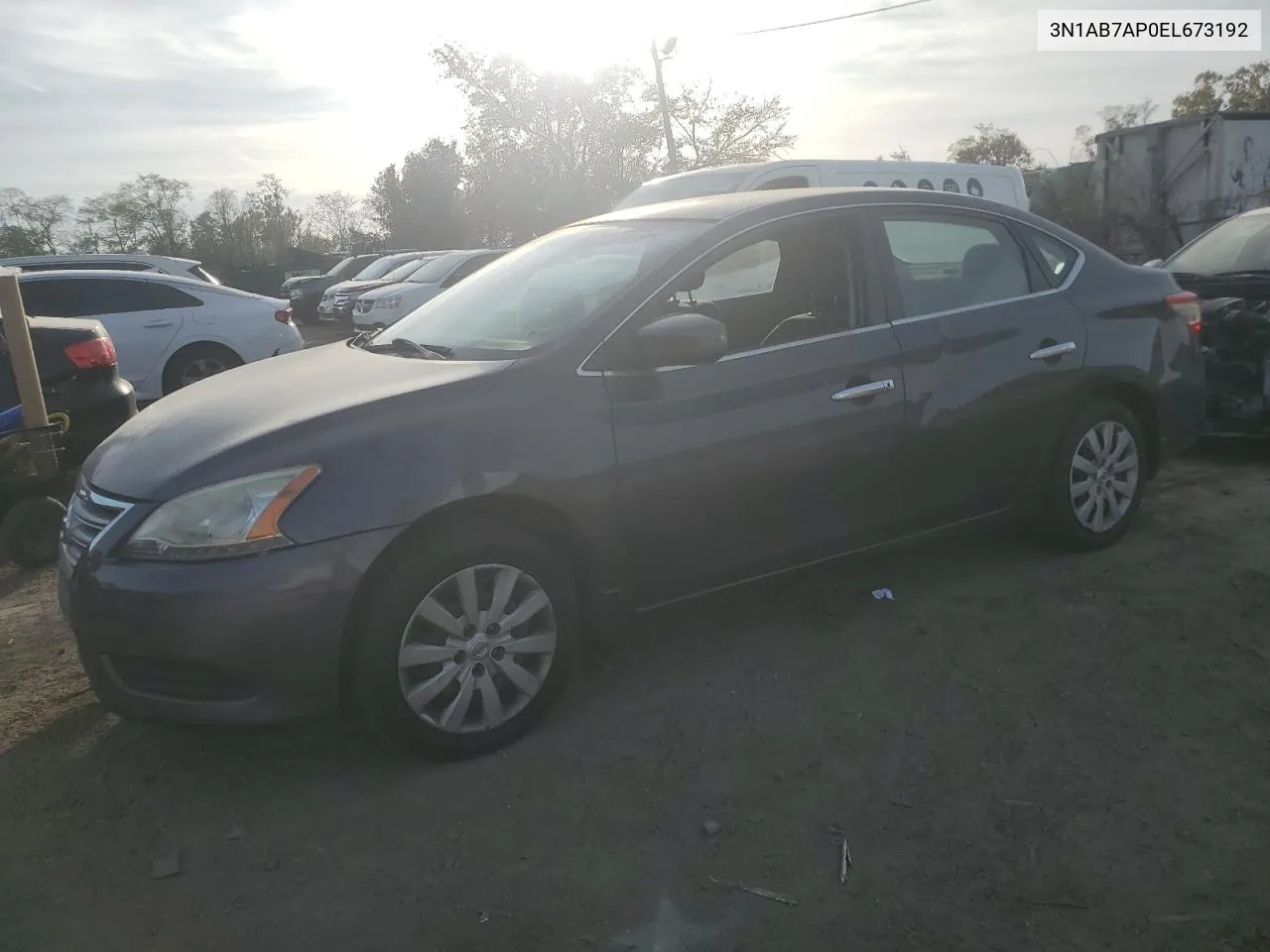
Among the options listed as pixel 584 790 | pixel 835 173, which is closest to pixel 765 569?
pixel 584 790

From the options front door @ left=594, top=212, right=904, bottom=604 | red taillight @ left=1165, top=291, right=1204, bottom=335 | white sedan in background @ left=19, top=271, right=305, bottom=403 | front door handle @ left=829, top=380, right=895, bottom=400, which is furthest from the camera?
white sedan in background @ left=19, top=271, right=305, bottom=403

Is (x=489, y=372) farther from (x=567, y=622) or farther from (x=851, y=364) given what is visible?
(x=851, y=364)

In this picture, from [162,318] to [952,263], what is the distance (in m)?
8.62

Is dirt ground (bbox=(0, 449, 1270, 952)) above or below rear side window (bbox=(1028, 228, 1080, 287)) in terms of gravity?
below

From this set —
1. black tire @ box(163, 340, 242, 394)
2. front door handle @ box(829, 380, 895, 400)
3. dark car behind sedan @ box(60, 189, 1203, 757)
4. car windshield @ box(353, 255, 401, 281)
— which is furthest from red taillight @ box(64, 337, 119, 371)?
car windshield @ box(353, 255, 401, 281)

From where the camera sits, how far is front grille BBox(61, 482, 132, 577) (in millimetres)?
3258

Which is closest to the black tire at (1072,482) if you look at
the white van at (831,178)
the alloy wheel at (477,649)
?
the alloy wheel at (477,649)

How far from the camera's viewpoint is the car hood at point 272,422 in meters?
3.18

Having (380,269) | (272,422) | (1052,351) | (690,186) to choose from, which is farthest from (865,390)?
(380,269)

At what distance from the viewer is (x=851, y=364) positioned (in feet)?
13.4

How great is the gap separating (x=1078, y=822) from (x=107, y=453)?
10.5ft

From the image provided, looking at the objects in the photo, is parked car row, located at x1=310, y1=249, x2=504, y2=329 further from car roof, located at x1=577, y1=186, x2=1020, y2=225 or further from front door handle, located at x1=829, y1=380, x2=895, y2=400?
front door handle, located at x1=829, y1=380, x2=895, y2=400

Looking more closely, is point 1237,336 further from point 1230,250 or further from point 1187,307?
point 1187,307

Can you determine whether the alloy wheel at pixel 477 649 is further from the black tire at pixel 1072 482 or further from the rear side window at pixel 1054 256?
the rear side window at pixel 1054 256
